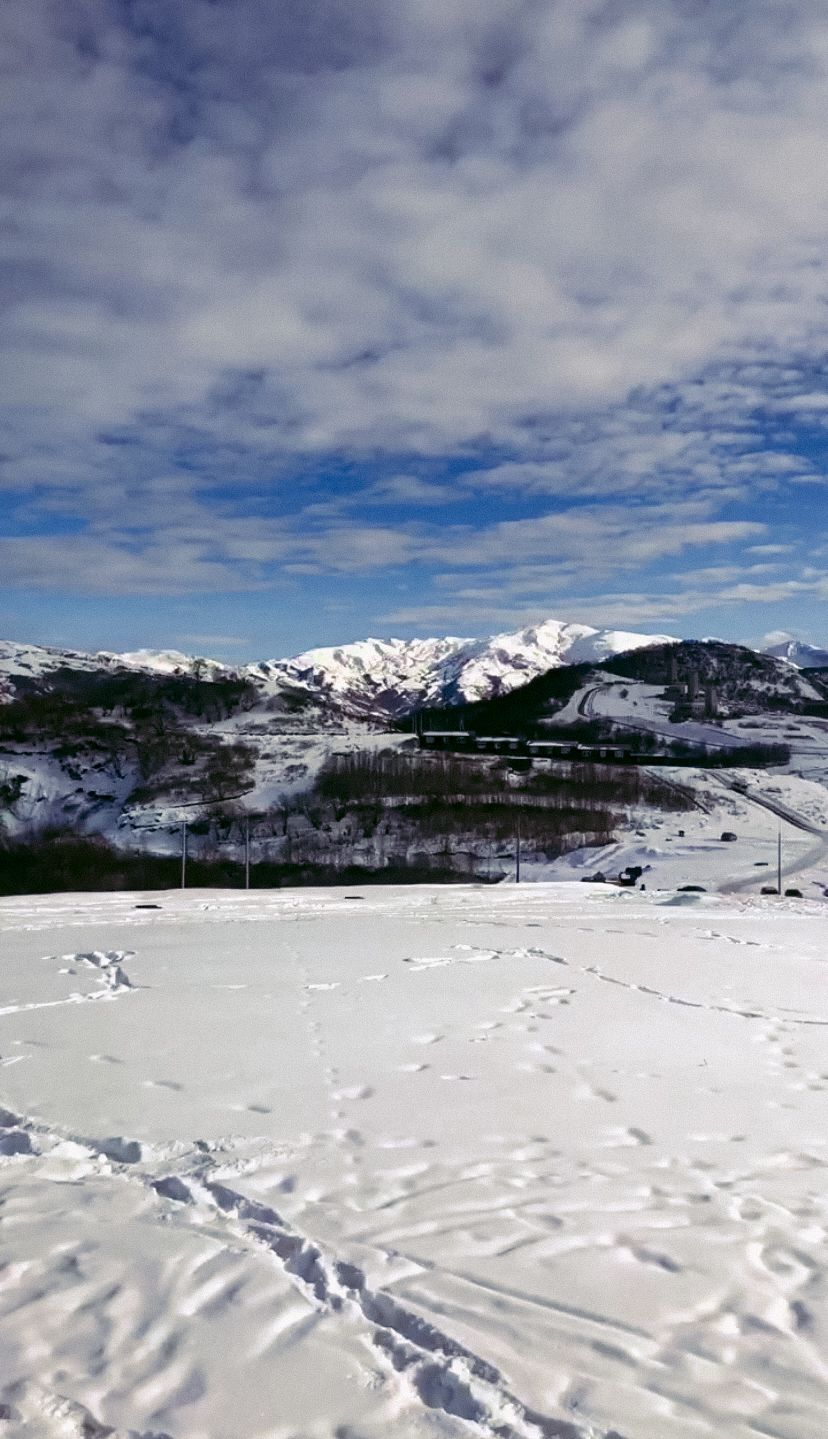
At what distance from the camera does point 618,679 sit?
19925 cm

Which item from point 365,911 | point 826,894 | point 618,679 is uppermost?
point 618,679

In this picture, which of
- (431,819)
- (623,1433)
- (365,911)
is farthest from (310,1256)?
(431,819)

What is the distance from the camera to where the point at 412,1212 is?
5.49m

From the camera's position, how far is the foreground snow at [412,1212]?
3932mm

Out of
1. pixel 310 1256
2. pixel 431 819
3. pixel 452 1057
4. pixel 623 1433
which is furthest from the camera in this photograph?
pixel 431 819

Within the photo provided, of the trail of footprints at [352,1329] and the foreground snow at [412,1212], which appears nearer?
the trail of footprints at [352,1329]

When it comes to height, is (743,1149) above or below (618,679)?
below

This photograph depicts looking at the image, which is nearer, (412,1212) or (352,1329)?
(352,1329)

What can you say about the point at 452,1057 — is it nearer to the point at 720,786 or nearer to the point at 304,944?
the point at 304,944

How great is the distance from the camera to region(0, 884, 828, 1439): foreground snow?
3.93 meters

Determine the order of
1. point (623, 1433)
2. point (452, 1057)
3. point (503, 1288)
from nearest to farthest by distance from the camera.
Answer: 1. point (623, 1433)
2. point (503, 1288)
3. point (452, 1057)

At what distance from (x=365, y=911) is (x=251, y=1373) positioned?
20083 millimetres

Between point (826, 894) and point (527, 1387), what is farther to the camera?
point (826, 894)

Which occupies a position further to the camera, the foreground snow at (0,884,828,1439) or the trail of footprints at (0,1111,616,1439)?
the foreground snow at (0,884,828,1439)
